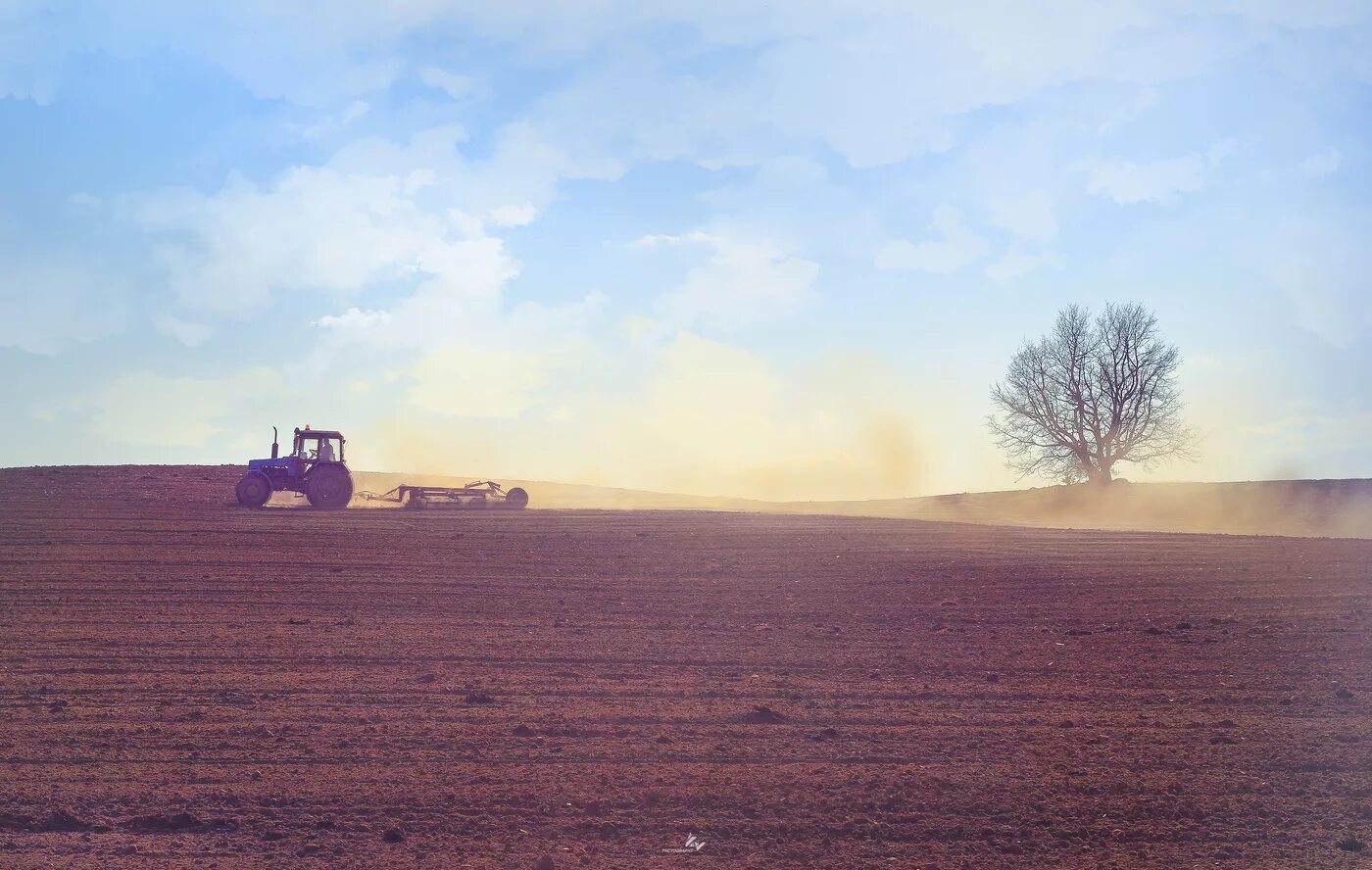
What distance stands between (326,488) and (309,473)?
29.0 inches

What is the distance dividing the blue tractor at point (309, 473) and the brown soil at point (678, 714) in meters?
13.3

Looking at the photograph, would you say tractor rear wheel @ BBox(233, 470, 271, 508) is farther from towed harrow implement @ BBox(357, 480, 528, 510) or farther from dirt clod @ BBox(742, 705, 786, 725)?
dirt clod @ BBox(742, 705, 786, 725)

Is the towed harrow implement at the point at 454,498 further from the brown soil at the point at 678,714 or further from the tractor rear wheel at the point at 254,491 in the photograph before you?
the brown soil at the point at 678,714

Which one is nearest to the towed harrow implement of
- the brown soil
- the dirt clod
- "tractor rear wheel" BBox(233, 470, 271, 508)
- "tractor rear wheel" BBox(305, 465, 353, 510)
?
"tractor rear wheel" BBox(305, 465, 353, 510)

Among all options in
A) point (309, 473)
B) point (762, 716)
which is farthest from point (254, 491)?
point (762, 716)

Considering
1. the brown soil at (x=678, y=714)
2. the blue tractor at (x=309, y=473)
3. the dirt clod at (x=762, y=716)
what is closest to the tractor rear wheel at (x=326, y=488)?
the blue tractor at (x=309, y=473)

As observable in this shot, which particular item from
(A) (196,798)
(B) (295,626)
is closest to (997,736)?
(A) (196,798)

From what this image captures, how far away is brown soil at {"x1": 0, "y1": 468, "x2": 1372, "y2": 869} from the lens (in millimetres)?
6777

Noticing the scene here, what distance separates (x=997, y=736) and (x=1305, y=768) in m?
2.26

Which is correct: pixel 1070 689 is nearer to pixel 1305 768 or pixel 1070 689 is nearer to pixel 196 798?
pixel 1305 768

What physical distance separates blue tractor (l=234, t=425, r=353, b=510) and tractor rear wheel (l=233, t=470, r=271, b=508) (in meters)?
0.07

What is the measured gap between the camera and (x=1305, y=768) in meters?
8.08

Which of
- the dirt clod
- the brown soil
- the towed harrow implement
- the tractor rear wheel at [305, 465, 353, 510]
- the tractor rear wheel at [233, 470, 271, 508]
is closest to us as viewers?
the brown soil

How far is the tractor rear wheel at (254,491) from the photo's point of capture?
3241cm
